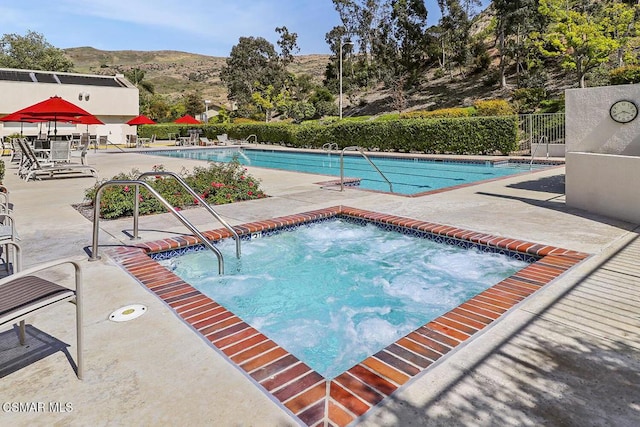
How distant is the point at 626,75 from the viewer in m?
20.5

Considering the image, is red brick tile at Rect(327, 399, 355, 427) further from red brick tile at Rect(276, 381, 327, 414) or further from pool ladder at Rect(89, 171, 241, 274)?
pool ladder at Rect(89, 171, 241, 274)

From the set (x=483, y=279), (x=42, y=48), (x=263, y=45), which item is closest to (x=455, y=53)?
(x=263, y=45)

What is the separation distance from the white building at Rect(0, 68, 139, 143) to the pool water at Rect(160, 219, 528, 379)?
984 inches

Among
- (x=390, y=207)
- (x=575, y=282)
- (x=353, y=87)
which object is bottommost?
(x=575, y=282)

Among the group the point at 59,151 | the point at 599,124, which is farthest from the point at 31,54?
the point at 599,124

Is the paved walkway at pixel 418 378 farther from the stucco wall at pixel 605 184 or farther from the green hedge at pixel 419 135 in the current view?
the green hedge at pixel 419 135

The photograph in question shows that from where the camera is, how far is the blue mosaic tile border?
4.34m

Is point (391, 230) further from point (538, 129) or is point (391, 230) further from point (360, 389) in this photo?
point (538, 129)

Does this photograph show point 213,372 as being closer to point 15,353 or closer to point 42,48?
point 15,353

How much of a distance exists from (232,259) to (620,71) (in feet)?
79.7

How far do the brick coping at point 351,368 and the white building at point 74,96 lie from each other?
2626cm

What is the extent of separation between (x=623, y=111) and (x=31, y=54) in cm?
5724

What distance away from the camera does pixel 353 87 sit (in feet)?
151

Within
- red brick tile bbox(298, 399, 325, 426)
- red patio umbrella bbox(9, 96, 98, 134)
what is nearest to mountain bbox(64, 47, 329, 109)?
red patio umbrella bbox(9, 96, 98, 134)
